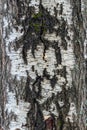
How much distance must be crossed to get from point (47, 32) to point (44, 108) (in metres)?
Answer: 0.41

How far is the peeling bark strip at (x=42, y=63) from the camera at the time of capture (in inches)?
67.3

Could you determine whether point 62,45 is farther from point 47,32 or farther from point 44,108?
point 44,108

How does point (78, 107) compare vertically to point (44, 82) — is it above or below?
below

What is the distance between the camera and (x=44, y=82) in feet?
5.65

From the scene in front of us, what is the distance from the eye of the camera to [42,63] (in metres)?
1.72

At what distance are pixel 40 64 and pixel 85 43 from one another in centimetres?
35

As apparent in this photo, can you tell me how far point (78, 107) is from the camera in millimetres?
1822

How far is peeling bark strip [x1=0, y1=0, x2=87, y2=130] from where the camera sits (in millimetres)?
1710

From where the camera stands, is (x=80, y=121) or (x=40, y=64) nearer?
(x=40, y=64)

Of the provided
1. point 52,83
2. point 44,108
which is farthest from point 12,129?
point 52,83

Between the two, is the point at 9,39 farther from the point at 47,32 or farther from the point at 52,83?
the point at 52,83

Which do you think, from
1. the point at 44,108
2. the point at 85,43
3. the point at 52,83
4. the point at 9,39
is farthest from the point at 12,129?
the point at 85,43

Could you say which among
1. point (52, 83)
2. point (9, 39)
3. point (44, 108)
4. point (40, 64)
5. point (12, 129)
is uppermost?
point (9, 39)

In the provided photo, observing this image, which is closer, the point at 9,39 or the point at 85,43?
the point at 9,39
